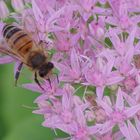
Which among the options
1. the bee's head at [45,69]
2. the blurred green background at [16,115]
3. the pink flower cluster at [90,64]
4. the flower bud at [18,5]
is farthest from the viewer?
the blurred green background at [16,115]

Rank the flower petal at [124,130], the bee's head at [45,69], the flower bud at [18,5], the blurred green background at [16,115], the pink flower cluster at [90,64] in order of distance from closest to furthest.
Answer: the flower petal at [124,130] < the pink flower cluster at [90,64] < the bee's head at [45,69] < the flower bud at [18,5] < the blurred green background at [16,115]

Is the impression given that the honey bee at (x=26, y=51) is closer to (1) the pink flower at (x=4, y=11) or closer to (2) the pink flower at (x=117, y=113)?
(1) the pink flower at (x=4, y=11)

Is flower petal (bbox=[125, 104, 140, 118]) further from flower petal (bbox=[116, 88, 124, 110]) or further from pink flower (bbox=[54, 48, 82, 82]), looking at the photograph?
pink flower (bbox=[54, 48, 82, 82])

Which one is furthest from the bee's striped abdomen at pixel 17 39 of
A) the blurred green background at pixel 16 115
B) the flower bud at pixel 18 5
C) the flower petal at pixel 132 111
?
the blurred green background at pixel 16 115

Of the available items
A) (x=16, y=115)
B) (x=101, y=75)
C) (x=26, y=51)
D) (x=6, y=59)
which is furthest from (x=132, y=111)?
(x=16, y=115)

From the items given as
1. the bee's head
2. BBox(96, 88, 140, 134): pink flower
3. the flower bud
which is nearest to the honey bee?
the bee's head

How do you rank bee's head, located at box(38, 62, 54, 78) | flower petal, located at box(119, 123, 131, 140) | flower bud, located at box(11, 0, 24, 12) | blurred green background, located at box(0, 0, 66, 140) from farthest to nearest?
blurred green background, located at box(0, 0, 66, 140) < flower bud, located at box(11, 0, 24, 12) < bee's head, located at box(38, 62, 54, 78) < flower petal, located at box(119, 123, 131, 140)

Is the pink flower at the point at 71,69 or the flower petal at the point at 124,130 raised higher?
the pink flower at the point at 71,69
